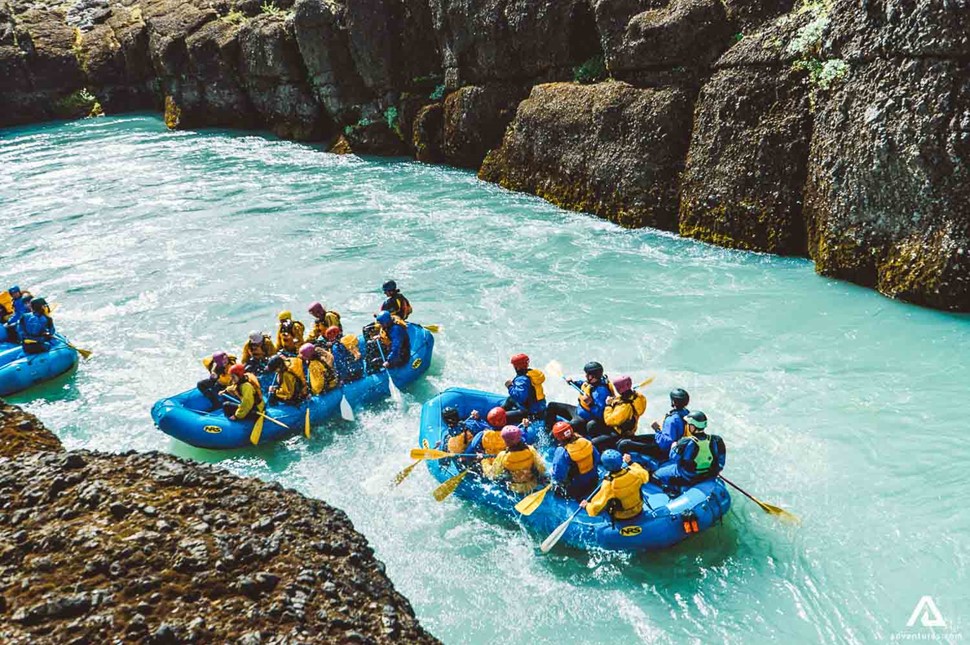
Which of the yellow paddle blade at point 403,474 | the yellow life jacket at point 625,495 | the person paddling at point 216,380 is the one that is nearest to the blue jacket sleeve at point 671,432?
the yellow life jacket at point 625,495

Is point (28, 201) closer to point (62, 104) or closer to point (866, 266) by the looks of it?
point (62, 104)

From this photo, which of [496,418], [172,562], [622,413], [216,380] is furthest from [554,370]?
[172,562]

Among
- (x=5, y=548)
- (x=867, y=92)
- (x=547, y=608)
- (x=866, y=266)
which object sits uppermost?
(x=867, y=92)

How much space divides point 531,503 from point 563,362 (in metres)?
4.34

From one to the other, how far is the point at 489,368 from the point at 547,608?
4987 millimetres

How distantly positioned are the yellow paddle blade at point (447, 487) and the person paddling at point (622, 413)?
63.5 inches

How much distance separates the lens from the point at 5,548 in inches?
127

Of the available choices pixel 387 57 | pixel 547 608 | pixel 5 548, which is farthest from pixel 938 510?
pixel 387 57

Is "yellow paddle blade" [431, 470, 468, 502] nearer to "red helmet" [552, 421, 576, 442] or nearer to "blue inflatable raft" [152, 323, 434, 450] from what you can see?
"red helmet" [552, 421, 576, 442]

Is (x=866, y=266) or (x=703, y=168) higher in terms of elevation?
(x=703, y=168)

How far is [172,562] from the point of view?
3.29 meters

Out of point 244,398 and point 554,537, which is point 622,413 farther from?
point 244,398

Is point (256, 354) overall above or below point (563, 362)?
above

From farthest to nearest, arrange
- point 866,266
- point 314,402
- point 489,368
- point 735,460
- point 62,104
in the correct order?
point 62,104 < point 866,266 < point 489,368 < point 314,402 < point 735,460
